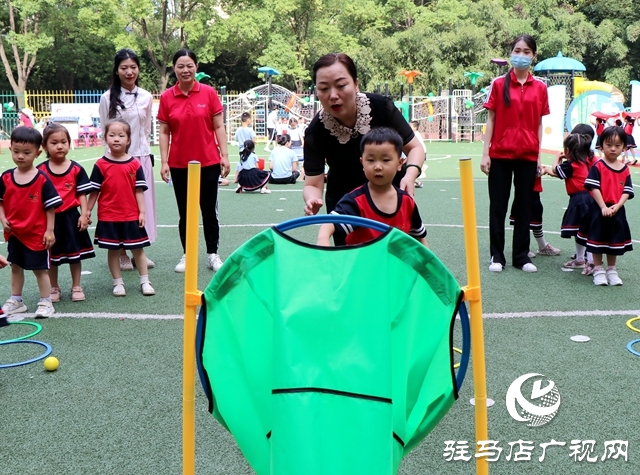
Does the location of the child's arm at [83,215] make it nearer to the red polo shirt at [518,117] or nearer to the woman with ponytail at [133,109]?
the woman with ponytail at [133,109]

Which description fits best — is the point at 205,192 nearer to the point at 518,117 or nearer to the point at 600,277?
the point at 518,117

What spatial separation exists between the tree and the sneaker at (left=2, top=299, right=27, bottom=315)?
32346mm

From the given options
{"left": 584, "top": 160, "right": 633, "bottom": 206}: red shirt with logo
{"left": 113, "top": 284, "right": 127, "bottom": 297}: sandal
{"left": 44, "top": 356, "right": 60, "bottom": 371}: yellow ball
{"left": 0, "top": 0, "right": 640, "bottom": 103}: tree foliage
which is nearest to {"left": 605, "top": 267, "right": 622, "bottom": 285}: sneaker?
{"left": 584, "top": 160, "right": 633, "bottom": 206}: red shirt with logo

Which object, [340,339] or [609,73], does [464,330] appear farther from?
[609,73]

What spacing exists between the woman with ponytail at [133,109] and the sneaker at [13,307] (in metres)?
1.49

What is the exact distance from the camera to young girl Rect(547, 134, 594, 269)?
23.4ft

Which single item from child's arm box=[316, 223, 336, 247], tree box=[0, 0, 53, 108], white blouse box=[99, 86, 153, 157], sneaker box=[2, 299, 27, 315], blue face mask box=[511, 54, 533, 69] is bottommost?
sneaker box=[2, 299, 27, 315]

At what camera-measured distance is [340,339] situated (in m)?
2.20

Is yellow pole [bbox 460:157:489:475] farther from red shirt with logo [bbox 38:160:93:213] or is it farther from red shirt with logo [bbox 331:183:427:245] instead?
red shirt with logo [bbox 38:160:93:213]

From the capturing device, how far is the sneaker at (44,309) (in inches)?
221

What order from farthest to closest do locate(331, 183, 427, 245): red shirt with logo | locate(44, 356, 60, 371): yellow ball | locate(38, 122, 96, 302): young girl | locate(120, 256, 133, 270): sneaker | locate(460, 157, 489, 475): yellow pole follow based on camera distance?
1. locate(120, 256, 133, 270): sneaker
2. locate(38, 122, 96, 302): young girl
3. locate(44, 356, 60, 371): yellow ball
4. locate(331, 183, 427, 245): red shirt with logo
5. locate(460, 157, 489, 475): yellow pole

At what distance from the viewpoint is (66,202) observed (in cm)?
603

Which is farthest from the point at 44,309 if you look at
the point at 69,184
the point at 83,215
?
the point at 69,184

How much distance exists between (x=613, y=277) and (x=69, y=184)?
464 cm
